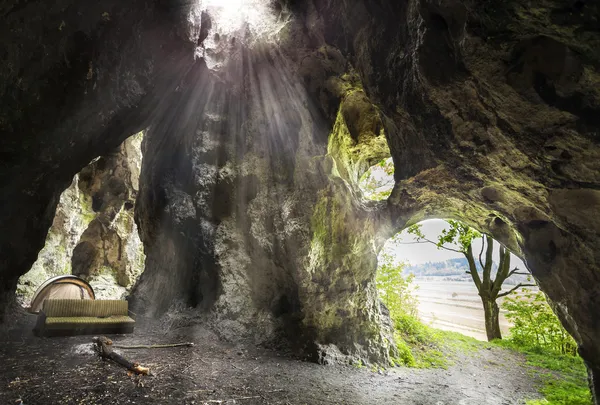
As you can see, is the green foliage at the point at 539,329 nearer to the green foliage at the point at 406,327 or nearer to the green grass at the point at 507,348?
the green grass at the point at 507,348

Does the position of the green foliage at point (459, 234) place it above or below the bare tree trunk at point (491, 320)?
above

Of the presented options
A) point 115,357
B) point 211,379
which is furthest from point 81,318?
point 211,379

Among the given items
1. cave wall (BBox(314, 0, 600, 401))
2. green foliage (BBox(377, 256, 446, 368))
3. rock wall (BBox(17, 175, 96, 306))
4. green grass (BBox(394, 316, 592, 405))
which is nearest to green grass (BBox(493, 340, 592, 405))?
green grass (BBox(394, 316, 592, 405))

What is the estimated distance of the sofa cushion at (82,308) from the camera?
7.38 metres

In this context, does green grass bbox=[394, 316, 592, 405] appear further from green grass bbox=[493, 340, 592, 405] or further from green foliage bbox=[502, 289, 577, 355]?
green foliage bbox=[502, 289, 577, 355]

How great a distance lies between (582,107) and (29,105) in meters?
9.01

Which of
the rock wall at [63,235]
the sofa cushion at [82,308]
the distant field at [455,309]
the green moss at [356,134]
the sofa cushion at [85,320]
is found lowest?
the distant field at [455,309]

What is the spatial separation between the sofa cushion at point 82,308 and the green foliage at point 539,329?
46.5 ft

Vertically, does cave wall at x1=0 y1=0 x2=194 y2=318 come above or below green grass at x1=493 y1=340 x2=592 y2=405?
above

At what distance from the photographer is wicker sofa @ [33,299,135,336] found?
23.4 ft

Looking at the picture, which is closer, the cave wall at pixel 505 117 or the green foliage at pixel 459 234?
the cave wall at pixel 505 117

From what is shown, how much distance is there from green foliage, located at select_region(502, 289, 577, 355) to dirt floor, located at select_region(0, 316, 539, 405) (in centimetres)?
443

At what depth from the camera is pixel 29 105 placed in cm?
614

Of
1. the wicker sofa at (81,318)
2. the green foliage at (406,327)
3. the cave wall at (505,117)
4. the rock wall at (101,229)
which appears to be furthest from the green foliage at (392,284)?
the rock wall at (101,229)
